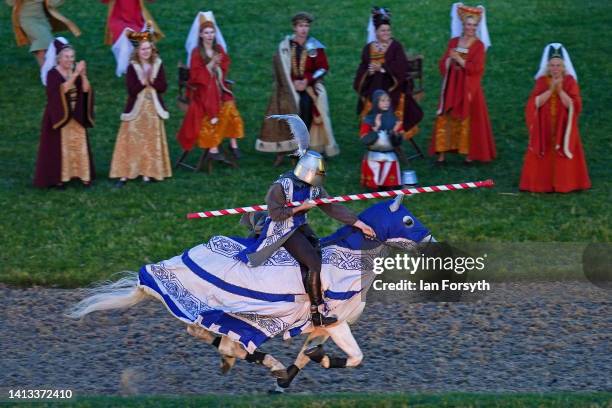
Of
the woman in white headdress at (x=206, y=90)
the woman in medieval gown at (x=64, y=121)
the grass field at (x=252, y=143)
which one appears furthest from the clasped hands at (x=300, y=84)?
the woman in medieval gown at (x=64, y=121)

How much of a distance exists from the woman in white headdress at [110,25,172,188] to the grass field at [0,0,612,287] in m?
0.19

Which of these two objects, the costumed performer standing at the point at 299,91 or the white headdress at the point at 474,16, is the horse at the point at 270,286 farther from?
the white headdress at the point at 474,16

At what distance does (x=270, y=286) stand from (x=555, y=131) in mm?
5467

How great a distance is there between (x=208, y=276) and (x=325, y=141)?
20.1ft

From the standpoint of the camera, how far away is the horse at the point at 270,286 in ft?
23.1

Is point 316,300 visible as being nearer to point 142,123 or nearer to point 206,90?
point 142,123

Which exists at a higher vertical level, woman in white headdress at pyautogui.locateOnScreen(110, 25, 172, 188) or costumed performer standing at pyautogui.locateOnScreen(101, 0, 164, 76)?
costumed performer standing at pyautogui.locateOnScreen(101, 0, 164, 76)

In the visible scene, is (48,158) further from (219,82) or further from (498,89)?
(498,89)

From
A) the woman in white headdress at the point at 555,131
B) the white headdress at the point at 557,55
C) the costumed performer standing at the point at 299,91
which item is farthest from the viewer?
the costumed performer standing at the point at 299,91

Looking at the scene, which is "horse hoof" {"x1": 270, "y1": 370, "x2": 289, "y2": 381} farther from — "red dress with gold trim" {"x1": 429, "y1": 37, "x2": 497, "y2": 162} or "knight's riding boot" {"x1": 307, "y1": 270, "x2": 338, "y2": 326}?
"red dress with gold trim" {"x1": 429, "y1": 37, "x2": 497, "y2": 162}

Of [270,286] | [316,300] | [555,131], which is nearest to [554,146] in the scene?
[555,131]

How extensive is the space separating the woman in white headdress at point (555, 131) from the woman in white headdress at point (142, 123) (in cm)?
383

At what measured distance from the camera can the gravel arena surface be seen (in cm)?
761

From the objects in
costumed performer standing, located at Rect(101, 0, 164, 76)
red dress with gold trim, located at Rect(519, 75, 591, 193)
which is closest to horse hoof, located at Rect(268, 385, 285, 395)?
red dress with gold trim, located at Rect(519, 75, 591, 193)
